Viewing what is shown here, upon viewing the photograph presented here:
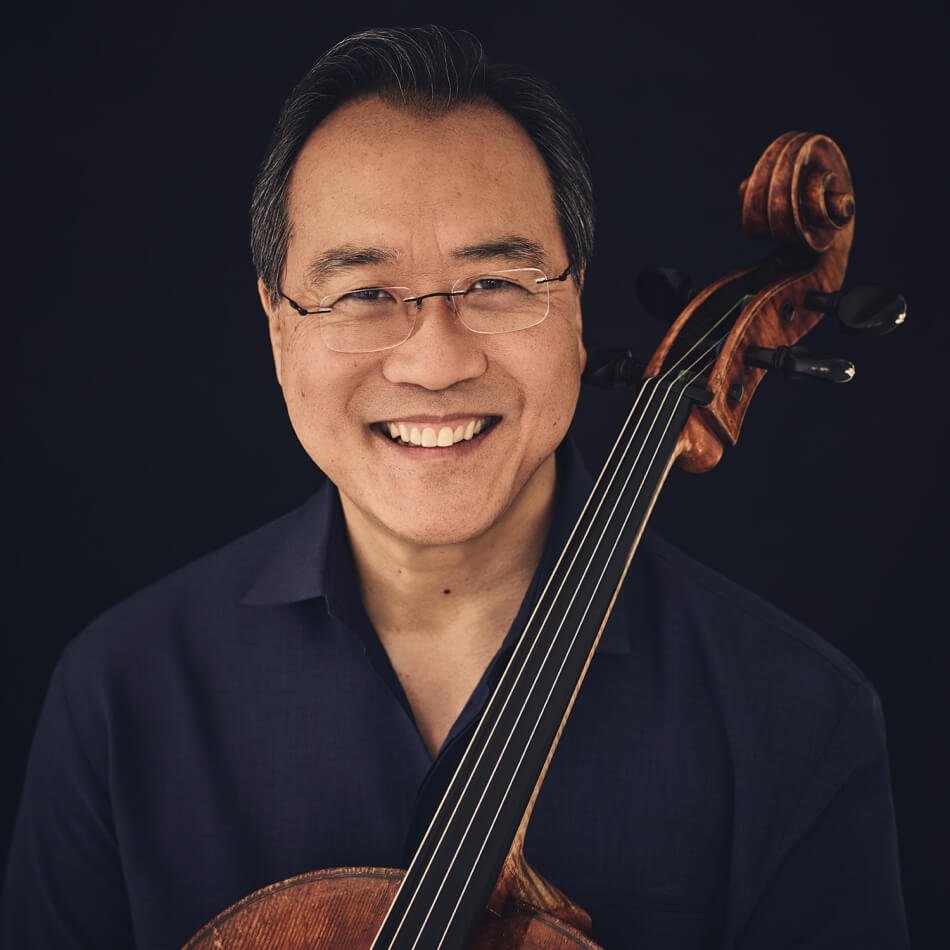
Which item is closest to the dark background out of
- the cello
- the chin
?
the cello

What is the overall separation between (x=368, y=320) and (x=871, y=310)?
0.73m

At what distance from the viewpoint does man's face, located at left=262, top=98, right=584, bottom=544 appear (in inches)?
68.3

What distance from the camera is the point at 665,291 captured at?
1984 millimetres

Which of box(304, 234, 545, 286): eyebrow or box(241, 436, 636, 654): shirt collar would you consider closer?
box(304, 234, 545, 286): eyebrow

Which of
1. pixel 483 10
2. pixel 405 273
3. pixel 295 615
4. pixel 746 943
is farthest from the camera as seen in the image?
pixel 483 10

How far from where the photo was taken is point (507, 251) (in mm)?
1771

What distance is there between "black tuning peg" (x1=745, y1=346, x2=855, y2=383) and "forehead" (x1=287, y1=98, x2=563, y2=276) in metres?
0.34

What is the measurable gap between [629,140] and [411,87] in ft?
3.43

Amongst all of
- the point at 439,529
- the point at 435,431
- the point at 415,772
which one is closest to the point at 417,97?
the point at 435,431

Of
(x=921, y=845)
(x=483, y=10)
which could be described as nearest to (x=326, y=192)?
(x=483, y=10)

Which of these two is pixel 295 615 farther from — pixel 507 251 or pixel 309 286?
pixel 507 251

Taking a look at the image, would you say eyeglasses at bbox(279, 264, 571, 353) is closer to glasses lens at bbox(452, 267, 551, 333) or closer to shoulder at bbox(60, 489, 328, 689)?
glasses lens at bbox(452, 267, 551, 333)

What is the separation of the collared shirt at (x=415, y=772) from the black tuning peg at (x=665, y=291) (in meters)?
0.31

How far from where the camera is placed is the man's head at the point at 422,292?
5.70 ft
